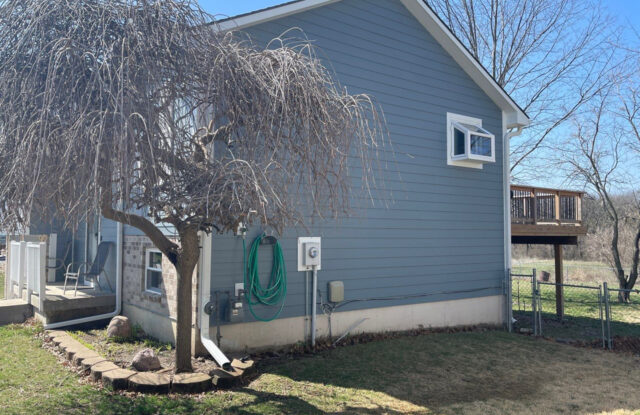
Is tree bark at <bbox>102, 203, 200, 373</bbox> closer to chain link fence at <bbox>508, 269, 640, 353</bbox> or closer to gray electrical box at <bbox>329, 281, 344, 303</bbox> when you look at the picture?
gray electrical box at <bbox>329, 281, 344, 303</bbox>

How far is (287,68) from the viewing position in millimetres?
4539

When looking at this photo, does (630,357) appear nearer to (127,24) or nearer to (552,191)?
(552,191)

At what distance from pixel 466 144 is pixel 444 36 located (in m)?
1.98

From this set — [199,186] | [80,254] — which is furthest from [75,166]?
[80,254]

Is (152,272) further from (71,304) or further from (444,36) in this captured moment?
(444,36)

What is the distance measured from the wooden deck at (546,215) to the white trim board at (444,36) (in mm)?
1729

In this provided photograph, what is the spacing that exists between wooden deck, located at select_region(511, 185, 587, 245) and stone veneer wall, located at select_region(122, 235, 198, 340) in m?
7.03

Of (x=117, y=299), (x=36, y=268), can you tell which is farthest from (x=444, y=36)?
(x=36, y=268)

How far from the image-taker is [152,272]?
7219 mm

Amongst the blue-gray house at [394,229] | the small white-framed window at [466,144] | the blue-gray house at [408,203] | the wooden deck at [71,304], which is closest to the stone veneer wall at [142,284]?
the blue-gray house at [394,229]

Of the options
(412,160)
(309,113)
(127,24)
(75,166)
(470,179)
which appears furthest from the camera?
(470,179)

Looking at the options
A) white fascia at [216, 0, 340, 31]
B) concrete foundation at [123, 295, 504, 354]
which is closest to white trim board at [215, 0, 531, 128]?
white fascia at [216, 0, 340, 31]

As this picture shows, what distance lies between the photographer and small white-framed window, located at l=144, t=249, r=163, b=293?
7.02 m

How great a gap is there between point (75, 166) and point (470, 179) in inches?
284
